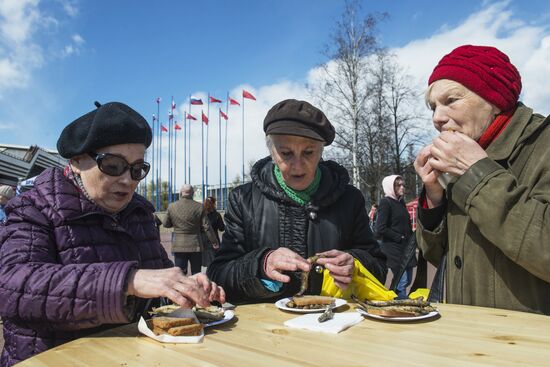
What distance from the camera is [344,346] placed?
125cm

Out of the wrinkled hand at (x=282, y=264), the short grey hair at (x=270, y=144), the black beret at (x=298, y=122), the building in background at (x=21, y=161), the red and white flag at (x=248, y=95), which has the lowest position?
the wrinkled hand at (x=282, y=264)

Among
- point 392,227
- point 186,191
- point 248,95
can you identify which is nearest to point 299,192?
point 392,227

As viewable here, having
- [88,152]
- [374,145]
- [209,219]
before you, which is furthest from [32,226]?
[374,145]

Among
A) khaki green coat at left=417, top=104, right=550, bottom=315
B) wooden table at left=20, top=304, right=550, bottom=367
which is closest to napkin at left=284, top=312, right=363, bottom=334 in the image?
wooden table at left=20, top=304, right=550, bottom=367

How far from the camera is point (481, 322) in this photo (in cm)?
147

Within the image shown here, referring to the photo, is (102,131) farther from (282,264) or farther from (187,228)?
(187,228)

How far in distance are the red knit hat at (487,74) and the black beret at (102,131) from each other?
57.6 inches

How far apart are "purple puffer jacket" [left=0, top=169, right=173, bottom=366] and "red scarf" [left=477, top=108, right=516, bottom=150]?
156cm

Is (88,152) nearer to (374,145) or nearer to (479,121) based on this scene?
(479,121)

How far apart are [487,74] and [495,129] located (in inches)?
9.7

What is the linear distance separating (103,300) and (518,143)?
174 centimetres

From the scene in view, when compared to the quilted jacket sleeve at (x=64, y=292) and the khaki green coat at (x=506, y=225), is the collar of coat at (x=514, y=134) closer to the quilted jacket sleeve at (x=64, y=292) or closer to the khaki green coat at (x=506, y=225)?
the khaki green coat at (x=506, y=225)

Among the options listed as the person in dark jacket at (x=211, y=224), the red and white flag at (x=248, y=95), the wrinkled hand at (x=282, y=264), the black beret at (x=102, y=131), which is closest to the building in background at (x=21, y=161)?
the red and white flag at (x=248, y=95)

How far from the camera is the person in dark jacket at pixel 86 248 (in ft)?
4.46
